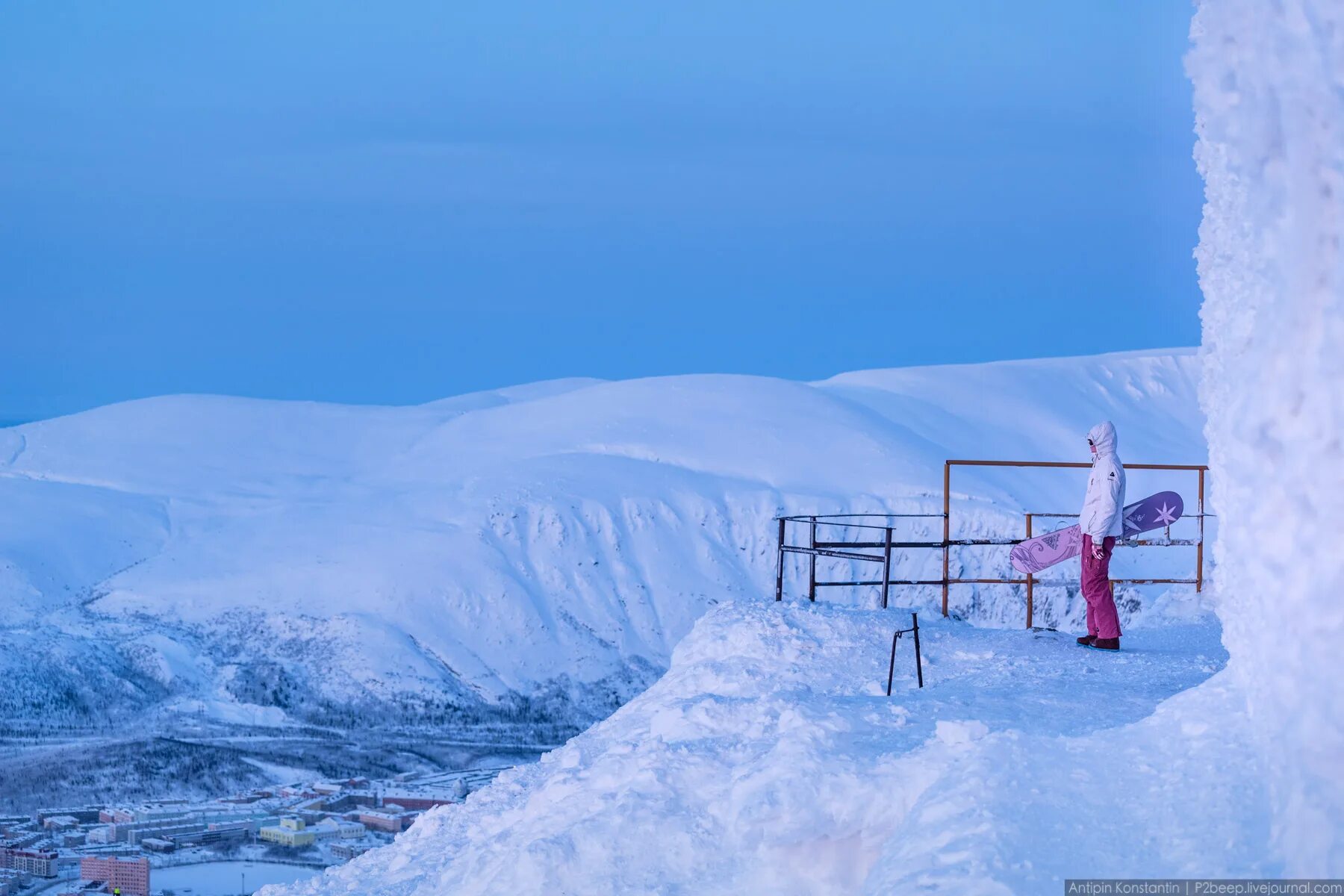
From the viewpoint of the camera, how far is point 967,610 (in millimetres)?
33031

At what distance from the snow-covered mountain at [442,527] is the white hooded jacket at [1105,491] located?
22.7 m

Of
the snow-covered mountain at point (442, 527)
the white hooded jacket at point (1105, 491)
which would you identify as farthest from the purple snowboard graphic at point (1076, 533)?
the snow-covered mountain at point (442, 527)

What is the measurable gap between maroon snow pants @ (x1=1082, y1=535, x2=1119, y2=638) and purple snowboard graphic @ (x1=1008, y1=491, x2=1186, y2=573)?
72 cm

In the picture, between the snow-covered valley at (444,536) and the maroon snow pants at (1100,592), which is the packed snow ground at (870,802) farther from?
the snow-covered valley at (444,536)

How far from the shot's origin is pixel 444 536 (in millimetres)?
36469

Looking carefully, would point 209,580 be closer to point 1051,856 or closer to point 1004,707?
point 1004,707

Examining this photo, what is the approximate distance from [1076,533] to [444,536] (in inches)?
1067

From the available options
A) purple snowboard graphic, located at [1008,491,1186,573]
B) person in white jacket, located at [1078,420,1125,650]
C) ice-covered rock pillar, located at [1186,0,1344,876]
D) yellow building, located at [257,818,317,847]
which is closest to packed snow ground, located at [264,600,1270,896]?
ice-covered rock pillar, located at [1186,0,1344,876]

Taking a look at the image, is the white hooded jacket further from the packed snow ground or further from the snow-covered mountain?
the snow-covered mountain

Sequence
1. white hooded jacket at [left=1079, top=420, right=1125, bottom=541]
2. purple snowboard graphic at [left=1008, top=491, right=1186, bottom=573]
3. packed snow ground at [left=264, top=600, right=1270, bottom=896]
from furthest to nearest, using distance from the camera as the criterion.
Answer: purple snowboard graphic at [left=1008, top=491, right=1186, bottom=573]
white hooded jacket at [left=1079, top=420, right=1125, bottom=541]
packed snow ground at [left=264, top=600, right=1270, bottom=896]

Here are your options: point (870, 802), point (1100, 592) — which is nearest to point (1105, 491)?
point (1100, 592)

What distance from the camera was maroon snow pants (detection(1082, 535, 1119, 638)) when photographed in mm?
9336

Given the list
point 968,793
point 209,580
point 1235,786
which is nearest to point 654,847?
point 968,793

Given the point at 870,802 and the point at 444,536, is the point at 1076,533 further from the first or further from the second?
the point at 444,536
